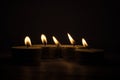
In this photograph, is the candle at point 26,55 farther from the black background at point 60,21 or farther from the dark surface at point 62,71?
the black background at point 60,21

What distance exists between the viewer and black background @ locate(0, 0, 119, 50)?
2432 millimetres

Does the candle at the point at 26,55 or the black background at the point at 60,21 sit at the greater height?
the black background at the point at 60,21

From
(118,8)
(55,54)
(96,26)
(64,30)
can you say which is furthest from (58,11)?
(55,54)

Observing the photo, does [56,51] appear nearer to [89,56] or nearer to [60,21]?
[89,56]

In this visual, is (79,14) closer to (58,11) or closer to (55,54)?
(58,11)

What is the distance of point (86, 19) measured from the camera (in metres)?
2.46

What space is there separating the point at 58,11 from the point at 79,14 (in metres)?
0.18

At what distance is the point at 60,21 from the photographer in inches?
96.7

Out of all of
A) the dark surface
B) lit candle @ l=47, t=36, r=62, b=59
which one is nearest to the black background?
lit candle @ l=47, t=36, r=62, b=59

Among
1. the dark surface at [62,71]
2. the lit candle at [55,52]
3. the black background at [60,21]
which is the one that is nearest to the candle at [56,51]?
the lit candle at [55,52]

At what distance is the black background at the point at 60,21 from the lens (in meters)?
2.43

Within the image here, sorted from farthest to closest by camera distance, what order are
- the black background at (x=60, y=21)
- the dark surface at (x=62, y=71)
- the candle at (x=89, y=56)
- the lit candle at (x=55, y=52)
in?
1. the black background at (x=60, y=21)
2. the lit candle at (x=55, y=52)
3. the candle at (x=89, y=56)
4. the dark surface at (x=62, y=71)

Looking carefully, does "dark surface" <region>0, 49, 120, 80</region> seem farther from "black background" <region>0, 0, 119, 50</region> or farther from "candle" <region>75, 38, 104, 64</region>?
"black background" <region>0, 0, 119, 50</region>

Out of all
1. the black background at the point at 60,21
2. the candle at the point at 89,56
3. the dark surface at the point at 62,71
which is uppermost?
the black background at the point at 60,21
